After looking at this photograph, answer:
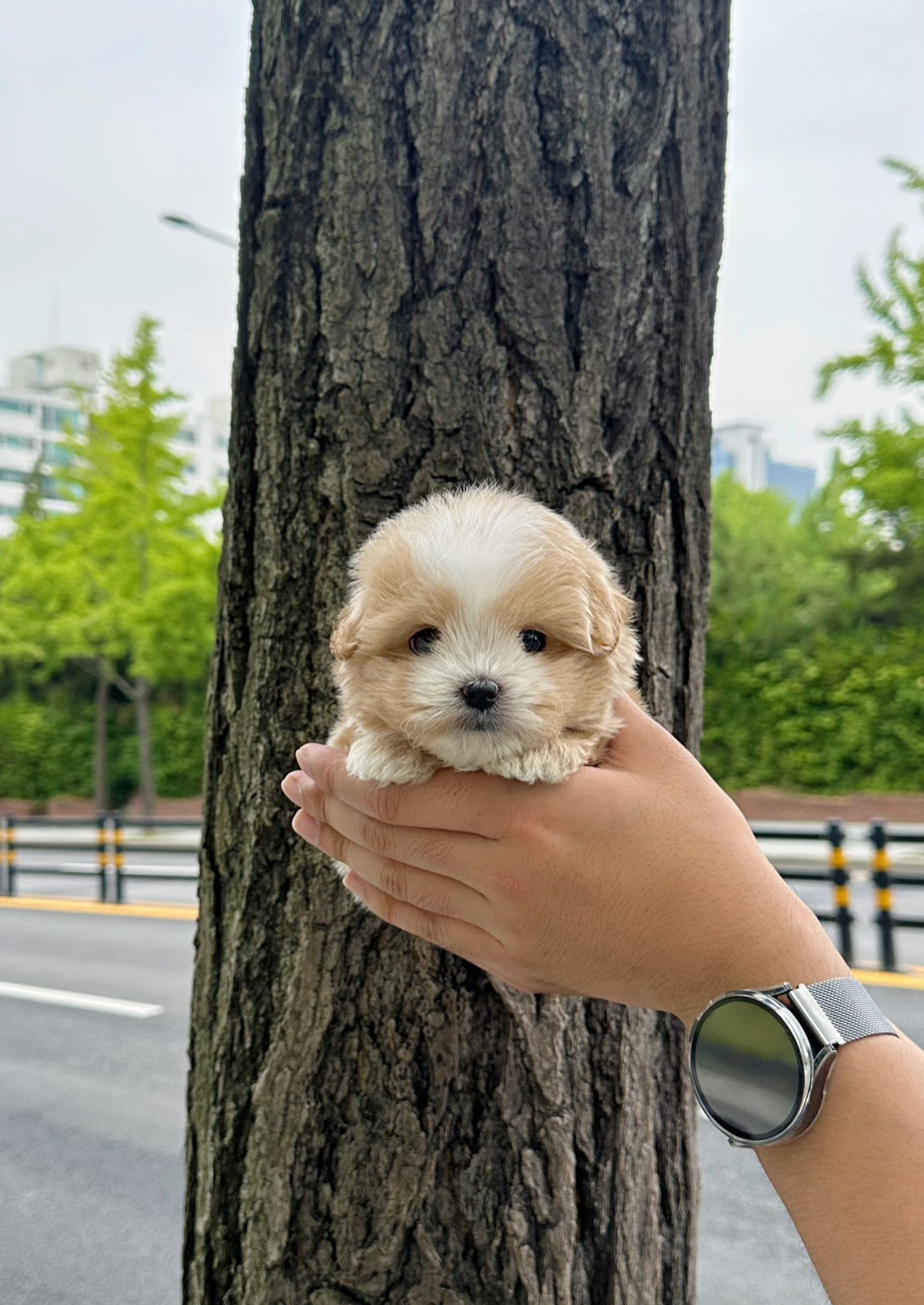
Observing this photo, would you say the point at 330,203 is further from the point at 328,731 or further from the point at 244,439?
the point at 328,731

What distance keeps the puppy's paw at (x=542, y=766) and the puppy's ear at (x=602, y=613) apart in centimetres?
13

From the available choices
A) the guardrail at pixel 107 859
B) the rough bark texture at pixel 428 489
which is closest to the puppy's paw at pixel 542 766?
the rough bark texture at pixel 428 489

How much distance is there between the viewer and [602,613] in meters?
1.27

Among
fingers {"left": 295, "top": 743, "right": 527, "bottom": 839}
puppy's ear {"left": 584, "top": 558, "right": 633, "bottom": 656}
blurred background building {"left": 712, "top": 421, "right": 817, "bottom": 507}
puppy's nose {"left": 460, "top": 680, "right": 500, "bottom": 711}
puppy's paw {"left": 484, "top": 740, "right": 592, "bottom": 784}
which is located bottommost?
fingers {"left": 295, "top": 743, "right": 527, "bottom": 839}

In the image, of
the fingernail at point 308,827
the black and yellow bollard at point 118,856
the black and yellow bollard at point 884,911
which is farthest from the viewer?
the black and yellow bollard at point 118,856

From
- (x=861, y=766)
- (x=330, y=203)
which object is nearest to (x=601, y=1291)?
(x=330, y=203)

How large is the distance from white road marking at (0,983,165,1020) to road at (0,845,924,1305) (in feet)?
0.21

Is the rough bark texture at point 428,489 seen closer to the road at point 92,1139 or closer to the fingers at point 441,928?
the fingers at point 441,928

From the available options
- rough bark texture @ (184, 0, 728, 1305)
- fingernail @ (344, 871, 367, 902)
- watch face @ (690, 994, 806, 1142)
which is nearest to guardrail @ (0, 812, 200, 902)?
rough bark texture @ (184, 0, 728, 1305)

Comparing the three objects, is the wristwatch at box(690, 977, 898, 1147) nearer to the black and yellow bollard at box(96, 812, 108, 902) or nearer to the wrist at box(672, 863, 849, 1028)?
the wrist at box(672, 863, 849, 1028)

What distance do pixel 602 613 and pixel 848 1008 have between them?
533 mm

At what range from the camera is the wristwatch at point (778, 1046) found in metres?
1.07

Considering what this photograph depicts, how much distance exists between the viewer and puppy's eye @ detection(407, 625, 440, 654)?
1.22 m

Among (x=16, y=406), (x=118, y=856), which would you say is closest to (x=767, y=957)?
(x=118, y=856)
